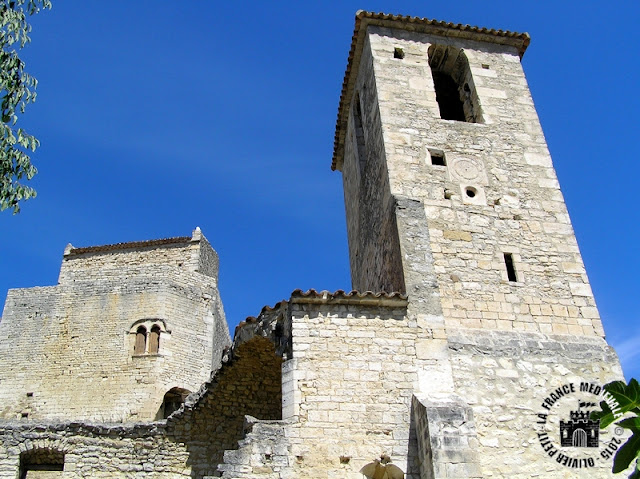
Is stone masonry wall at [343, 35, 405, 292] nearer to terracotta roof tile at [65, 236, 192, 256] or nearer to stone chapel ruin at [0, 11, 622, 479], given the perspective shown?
stone chapel ruin at [0, 11, 622, 479]

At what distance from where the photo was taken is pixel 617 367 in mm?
8766

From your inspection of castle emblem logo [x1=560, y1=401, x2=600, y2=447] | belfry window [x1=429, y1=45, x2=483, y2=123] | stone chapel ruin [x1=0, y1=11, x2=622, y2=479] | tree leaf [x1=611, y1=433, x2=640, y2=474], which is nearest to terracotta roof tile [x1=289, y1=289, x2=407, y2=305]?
stone chapel ruin [x1=0, y1=11, x2=622, y2=479]

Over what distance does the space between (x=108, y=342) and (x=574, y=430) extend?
15.9 m

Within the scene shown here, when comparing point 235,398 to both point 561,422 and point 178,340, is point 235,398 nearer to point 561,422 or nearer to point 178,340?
point 561,422

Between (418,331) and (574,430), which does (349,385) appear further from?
(574,430)

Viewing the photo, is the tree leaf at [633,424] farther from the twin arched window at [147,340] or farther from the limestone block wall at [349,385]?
the twin arched window at [147,340]

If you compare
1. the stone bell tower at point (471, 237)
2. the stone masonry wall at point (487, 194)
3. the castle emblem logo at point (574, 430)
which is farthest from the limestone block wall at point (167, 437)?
the castle emblem logo at point (574, 430)

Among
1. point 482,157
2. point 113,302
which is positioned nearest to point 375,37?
point 482,157

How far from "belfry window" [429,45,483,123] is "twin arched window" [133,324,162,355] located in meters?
12.2

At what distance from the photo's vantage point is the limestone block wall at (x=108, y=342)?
19.3 metres

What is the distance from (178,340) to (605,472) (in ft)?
49.1

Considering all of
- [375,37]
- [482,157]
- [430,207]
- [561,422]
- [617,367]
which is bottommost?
[561,422]

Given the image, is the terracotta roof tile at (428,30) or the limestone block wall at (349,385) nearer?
the limestone block wall at (349,385)

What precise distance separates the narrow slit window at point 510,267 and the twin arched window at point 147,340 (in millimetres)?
13426
